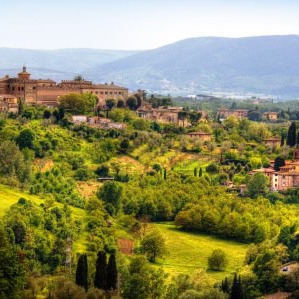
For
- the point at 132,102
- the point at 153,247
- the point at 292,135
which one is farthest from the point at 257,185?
the point at 132,102

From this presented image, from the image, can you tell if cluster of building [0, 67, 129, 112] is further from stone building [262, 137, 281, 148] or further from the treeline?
the treeline

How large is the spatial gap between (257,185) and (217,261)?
22515mm

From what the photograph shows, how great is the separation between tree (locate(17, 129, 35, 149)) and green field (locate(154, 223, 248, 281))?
53.8ft

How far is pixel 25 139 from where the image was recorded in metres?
75.1

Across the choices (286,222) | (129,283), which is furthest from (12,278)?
(286,222)

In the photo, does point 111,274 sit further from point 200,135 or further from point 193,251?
point 200,135

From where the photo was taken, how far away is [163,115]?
105 meters

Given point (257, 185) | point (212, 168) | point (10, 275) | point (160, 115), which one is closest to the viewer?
point (10, 275)

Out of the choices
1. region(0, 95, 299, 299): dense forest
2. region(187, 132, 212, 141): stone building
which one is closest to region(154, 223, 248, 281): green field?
region(0, 95, 299, 299): dense forest

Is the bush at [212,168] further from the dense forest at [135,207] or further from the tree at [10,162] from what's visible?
the tree at [10,162]

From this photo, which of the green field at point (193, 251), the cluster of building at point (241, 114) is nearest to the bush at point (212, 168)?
the green field at point (193, 251)

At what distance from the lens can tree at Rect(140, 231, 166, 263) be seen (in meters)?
53.9

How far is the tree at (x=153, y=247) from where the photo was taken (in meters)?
53.9

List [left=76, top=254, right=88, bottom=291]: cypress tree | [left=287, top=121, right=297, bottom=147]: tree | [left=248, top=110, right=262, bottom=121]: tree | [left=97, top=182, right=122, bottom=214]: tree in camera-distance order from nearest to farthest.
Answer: [left=76, top=254, right=88, bottom=291]: cypress tree < [left=97, top=182, right=122, bottom=214]: tree < [left=287, top=121, right=297, bottom=147]: tree < [left=248, top=110, right=262, bottom=121]: tree
